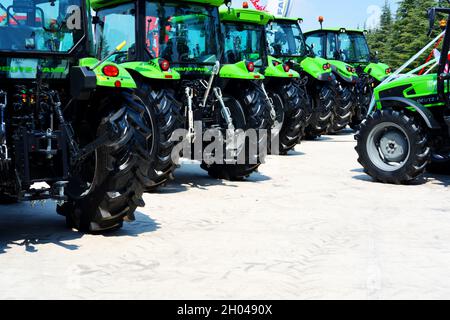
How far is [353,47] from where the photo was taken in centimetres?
1645

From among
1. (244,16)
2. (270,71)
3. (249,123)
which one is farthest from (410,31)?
(249,123)

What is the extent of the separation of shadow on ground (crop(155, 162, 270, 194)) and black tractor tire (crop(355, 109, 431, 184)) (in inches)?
54.9

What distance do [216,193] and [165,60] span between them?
164cm

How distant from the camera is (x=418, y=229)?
6.04 meters

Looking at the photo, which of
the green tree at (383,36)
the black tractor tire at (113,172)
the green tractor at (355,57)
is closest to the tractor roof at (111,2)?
the black tractor tire at (113,172)

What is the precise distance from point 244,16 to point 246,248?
6083mm

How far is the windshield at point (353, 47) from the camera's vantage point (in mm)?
16250

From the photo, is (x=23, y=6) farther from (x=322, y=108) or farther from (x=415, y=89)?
(x=322, y=108)

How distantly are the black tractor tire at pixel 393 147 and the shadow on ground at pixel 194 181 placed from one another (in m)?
1.40

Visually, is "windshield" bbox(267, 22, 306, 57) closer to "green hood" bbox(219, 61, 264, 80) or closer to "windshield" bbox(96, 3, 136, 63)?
"green hood" bbox(219, 61, 264, 80)

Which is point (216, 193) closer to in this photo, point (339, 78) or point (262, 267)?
point (262, 267)

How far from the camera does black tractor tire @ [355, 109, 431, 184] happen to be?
8383 mm

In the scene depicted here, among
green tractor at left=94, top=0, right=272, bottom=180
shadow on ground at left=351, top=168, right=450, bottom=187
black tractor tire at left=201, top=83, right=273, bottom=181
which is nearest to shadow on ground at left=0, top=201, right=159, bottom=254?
green tractor at left=94, top=0, right=272, bottom=180
